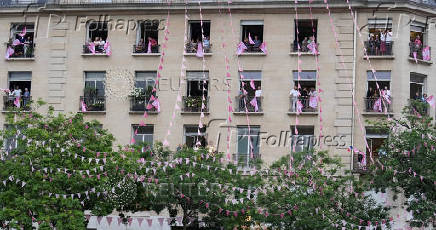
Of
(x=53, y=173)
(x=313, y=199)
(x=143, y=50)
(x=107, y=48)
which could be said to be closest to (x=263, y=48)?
(x=143, y=50)

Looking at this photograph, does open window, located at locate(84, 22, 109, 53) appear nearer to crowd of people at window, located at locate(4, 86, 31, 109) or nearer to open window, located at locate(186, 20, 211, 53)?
crowd of people at window, located at locate(4, 86, 31, 109)

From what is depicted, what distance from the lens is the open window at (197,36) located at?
46.1 meters

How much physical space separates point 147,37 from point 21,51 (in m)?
6.64

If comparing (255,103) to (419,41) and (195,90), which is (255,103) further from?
(419,41)

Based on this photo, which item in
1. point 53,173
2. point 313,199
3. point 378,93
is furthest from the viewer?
point 378,93

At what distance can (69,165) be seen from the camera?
38.2 meters

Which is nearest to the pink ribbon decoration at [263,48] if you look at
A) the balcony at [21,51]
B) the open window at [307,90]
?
the open window at [307,90]

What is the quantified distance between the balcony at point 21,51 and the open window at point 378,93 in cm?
1711

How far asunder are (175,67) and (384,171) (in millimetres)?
13523

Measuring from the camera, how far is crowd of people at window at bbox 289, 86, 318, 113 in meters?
44.8

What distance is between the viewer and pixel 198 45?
46000 millimetres

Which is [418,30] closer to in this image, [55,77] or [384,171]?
[384,171]

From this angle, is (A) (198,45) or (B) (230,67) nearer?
(B) (230,67)

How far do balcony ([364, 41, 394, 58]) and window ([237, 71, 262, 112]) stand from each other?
5.39 m
